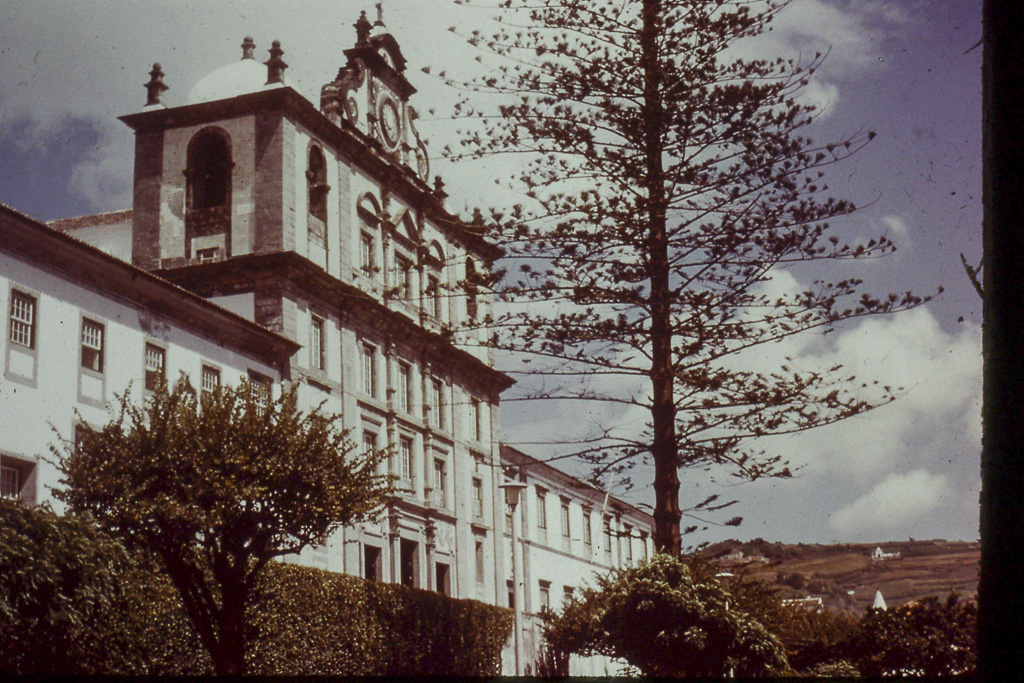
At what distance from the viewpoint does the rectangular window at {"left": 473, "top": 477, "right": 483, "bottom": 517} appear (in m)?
49.7

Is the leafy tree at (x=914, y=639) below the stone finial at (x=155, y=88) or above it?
below

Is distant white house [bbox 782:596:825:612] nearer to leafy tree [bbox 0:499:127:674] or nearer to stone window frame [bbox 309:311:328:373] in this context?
leafy tree [bbox 0:499:127:674]

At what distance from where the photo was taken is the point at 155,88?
40.0 m

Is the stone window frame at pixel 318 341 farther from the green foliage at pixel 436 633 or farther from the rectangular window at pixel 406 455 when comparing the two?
the green foliage at pixel 436 633

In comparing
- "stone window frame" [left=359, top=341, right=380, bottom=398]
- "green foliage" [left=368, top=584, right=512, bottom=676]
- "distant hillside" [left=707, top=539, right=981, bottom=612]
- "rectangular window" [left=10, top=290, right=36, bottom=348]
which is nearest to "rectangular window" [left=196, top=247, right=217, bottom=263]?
"stone window frame" [left=359, top=341, right=380, bottom=398]

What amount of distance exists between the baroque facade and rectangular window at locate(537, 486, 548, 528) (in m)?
4.55

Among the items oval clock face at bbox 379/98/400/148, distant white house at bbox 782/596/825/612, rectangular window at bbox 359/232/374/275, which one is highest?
oval clock face at bbox 379/98/400/148

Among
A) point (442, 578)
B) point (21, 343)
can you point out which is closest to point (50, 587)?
point (21, 343)

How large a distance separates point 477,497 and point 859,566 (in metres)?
31.1

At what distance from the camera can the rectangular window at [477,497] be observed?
4966 centimetres

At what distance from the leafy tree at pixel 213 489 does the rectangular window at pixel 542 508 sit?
34.5 m

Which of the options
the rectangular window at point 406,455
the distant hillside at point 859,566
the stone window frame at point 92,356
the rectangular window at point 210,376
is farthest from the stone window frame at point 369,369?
the distant hillside at point 859,566

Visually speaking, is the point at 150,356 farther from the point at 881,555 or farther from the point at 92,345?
the point at 881,555

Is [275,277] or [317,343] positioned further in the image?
[317,343]
